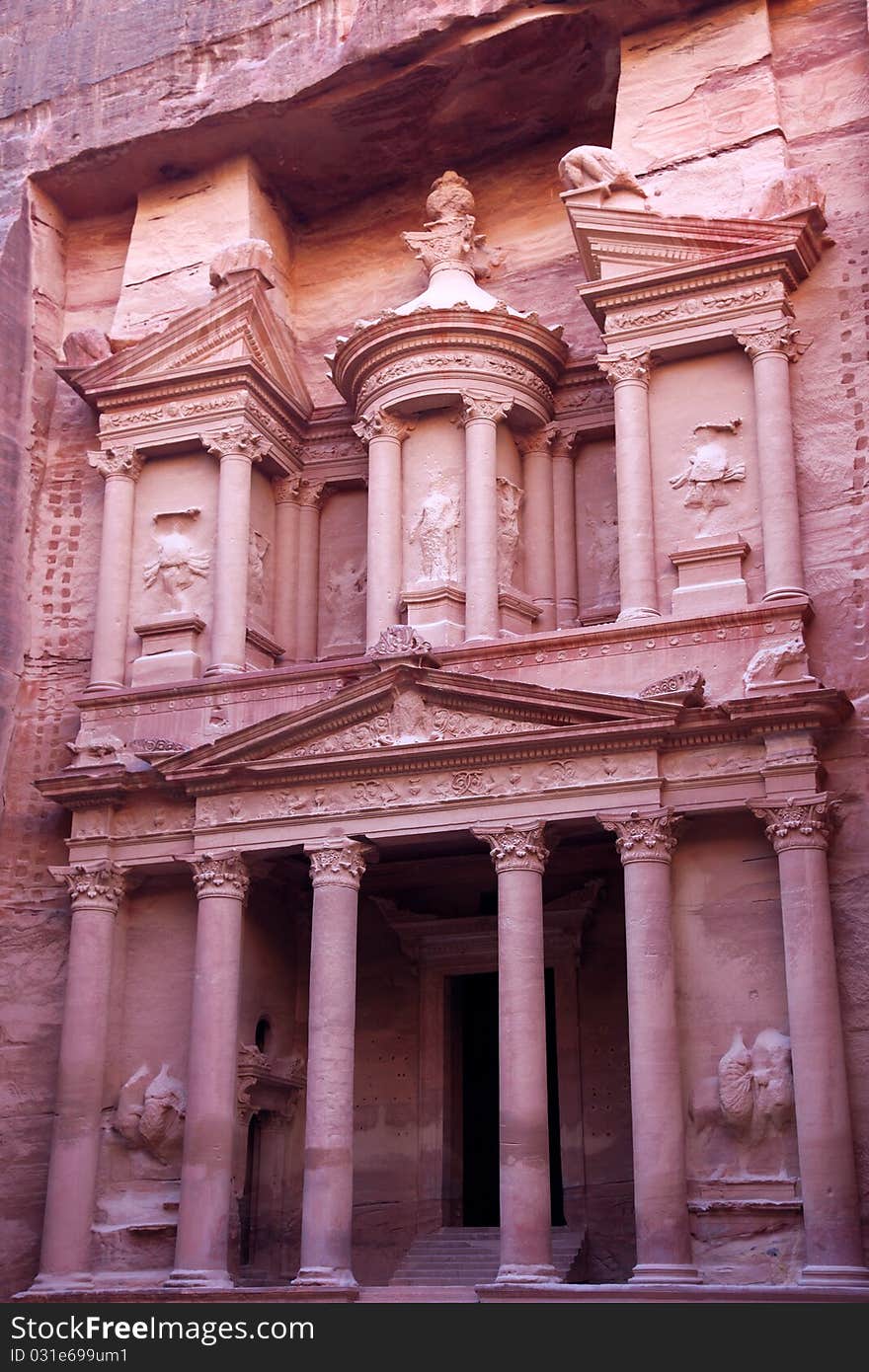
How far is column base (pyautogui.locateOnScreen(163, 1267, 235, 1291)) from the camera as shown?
55.1 ft

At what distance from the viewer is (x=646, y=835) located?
16656 mm

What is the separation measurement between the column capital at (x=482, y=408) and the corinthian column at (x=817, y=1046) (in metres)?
6.06

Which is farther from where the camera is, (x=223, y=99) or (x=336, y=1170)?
(x=223, y=99)

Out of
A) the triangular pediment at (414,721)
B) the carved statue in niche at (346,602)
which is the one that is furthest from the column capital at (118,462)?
the triangular pediment at (414,721)

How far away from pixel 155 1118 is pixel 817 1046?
22.8 ft

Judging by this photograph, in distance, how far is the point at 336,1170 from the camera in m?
16.8

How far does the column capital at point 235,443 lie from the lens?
20.8m

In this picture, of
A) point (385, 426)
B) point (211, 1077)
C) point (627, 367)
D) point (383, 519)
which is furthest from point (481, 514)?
point (211, 1077)

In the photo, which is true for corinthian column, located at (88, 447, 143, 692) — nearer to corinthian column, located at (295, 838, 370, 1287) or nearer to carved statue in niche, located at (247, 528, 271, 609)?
carved statue in niche, located at (247, 528, 271, 609)

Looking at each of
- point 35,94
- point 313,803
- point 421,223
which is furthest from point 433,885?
point 35,94

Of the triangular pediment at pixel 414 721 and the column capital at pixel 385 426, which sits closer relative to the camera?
the triangular pediment at pixel 414 721

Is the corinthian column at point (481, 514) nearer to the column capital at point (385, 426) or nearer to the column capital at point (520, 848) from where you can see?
the column capital at point (385, 426)

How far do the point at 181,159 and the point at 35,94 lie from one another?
92.4 inches
